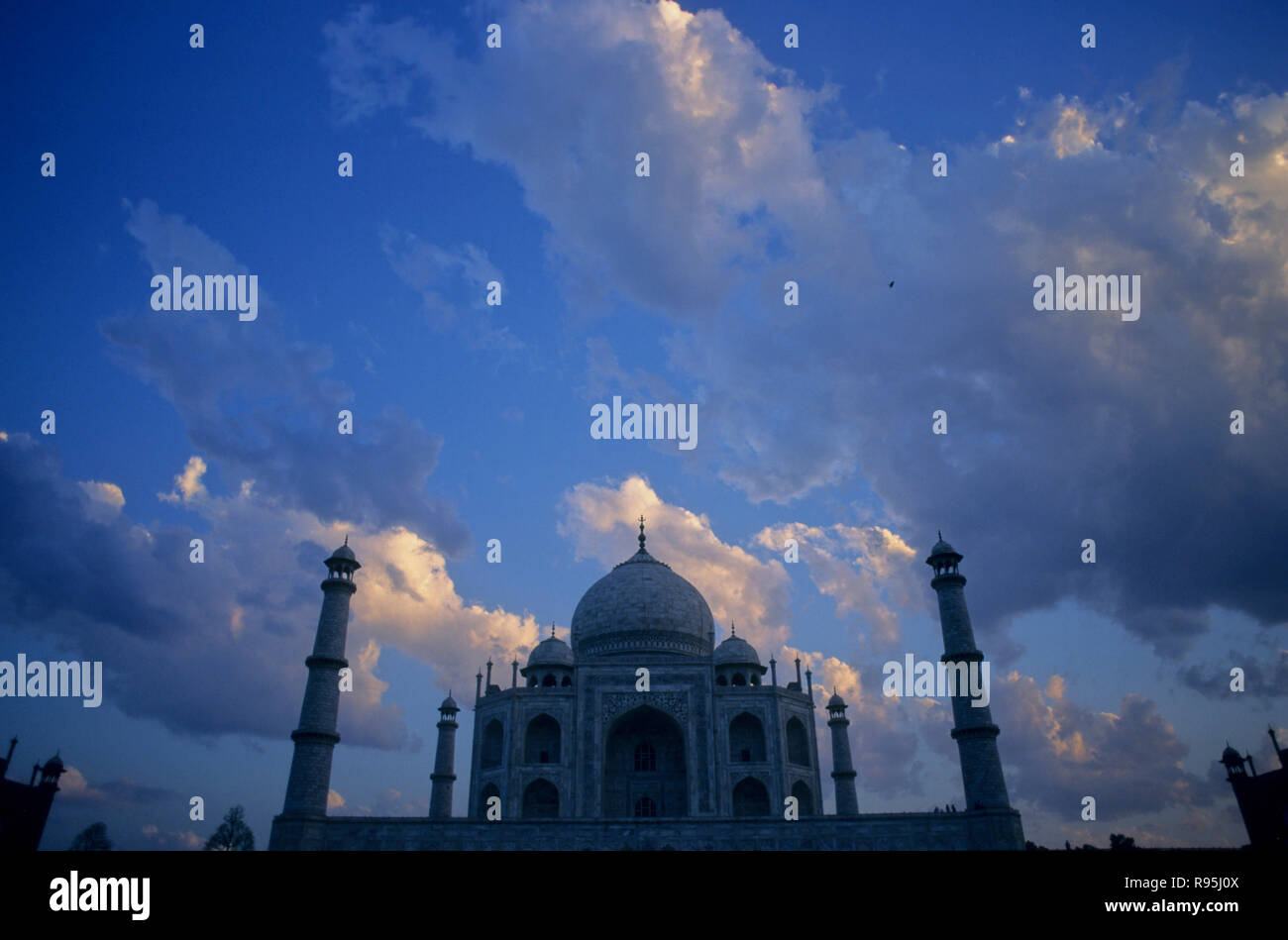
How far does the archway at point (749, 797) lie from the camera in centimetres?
3503

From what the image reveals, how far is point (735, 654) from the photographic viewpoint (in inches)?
1547

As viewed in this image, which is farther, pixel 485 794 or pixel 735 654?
pixel 735 654

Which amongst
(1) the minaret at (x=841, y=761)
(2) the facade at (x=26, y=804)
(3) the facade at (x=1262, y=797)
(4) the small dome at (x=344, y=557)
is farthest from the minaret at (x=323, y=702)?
(3) the facade at (x=1262, y=797)

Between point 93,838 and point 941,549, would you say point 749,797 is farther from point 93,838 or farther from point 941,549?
point 93,838

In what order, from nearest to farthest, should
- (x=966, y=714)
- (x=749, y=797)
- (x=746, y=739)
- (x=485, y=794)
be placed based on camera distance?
(x=966, y=714) → (x=485, y=794) → (x=749, y=797) → (x=746, y=739)

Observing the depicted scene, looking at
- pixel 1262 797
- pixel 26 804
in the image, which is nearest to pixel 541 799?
pixel 26 804

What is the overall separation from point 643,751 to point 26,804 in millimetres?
28714

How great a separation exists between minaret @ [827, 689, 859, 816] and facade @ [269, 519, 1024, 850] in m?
0.07

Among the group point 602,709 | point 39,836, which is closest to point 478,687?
point 602,709

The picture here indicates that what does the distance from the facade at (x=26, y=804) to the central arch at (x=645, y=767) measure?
2563 centimetres

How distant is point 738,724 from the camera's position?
3669 centimetres
